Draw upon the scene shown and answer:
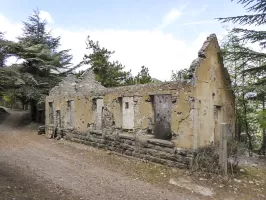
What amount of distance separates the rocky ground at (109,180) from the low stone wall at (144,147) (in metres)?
0.29

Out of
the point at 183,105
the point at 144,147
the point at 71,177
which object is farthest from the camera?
the point at 144,147

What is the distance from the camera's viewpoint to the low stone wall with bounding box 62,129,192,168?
26.8ft

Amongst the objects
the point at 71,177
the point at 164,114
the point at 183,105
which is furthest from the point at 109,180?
the point at 164,114

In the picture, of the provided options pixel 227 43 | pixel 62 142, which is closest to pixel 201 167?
pixel 227 43

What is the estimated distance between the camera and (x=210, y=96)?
29.3ft

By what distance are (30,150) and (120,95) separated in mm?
5000

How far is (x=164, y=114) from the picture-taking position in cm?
1187

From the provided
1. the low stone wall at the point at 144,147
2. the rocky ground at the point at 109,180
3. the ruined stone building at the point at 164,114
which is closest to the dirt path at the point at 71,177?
the rocky ground at the point at 109,180

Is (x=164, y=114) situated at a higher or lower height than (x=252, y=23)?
lower

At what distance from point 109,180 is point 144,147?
104 inches

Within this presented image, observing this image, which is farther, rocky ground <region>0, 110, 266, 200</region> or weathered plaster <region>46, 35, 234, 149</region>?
weathered plaster <region>46, 35, 234, 149</region>

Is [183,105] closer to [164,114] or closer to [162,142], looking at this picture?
[162,142]

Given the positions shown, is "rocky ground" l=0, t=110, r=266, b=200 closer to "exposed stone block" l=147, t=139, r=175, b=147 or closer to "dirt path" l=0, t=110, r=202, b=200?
"dirt path" l=0, t=110, r=202, b=200

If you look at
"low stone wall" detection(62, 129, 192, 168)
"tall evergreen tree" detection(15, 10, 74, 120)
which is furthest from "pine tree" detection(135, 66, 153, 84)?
"low stone wall" detection(62, 129, 192, 168)
